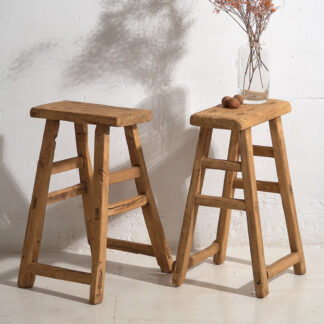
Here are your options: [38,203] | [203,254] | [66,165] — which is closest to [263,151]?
[203,254]

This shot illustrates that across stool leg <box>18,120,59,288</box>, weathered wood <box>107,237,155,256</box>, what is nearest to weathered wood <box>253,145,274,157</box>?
weathered wood <box>107,237,155,256</box>

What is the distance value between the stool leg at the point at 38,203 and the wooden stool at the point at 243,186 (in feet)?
2.06

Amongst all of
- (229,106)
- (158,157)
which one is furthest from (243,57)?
(158,157)

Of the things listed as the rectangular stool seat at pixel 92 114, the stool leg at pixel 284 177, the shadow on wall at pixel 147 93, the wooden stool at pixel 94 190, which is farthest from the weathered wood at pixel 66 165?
the stool leg at pixel 284 177

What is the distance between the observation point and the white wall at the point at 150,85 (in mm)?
3307

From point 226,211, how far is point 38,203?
912 mm

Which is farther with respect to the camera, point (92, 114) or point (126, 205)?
point (126, 205)

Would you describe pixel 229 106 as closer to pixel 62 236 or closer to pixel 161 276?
pixel 161 276

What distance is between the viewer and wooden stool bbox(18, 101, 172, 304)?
2797 millimetres

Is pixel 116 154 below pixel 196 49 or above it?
below

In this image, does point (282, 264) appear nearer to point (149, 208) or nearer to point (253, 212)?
point (253, 212)

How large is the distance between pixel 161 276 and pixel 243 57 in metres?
1.10

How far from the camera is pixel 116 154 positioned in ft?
11.3

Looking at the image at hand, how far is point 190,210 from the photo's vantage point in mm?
3000
